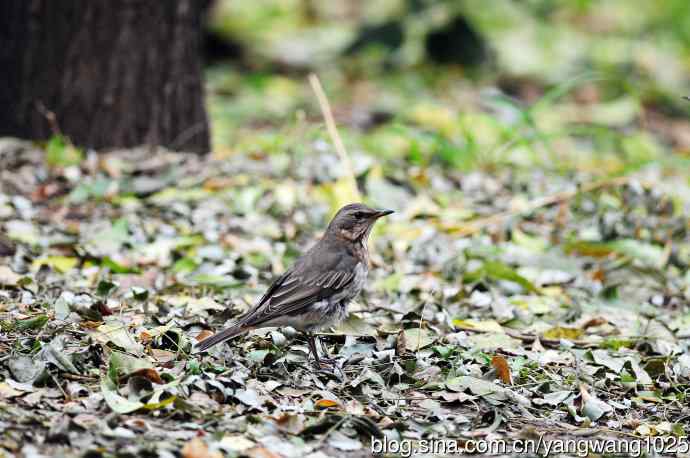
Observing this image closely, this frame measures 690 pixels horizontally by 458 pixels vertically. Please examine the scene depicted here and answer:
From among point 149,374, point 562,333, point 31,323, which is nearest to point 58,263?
point 31,323

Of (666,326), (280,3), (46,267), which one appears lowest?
(666,326)

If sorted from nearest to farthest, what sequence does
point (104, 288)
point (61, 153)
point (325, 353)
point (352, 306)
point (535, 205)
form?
point (325, 353)
point (104, 288)
point (352, 306)
point (535, 205)
point (61, 153)

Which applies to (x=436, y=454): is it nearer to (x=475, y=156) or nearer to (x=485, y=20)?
(x=475, y=156)

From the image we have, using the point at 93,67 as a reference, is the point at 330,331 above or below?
below

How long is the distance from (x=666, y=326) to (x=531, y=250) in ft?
4.93

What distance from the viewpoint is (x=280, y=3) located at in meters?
16.1

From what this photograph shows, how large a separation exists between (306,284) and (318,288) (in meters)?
0.08

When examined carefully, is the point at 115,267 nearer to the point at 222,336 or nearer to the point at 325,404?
the point at 222,336

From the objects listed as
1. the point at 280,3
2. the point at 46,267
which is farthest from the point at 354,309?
the point at 280,3

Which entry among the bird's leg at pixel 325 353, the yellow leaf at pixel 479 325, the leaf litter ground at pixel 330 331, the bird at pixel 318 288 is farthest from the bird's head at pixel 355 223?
the yellow leaf at pixel 479 325

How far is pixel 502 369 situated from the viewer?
5.13 meters

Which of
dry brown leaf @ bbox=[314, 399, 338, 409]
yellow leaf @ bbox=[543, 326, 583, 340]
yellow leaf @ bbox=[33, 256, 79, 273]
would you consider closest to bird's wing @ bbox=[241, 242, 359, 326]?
dry brown leaf @ bbox=[314, 399, 338, 409]

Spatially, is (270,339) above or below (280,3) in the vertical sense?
below

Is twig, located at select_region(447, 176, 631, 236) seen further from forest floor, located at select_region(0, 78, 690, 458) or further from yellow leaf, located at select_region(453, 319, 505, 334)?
yellow leaf, located at select_region(453, 319, 505, 334)
